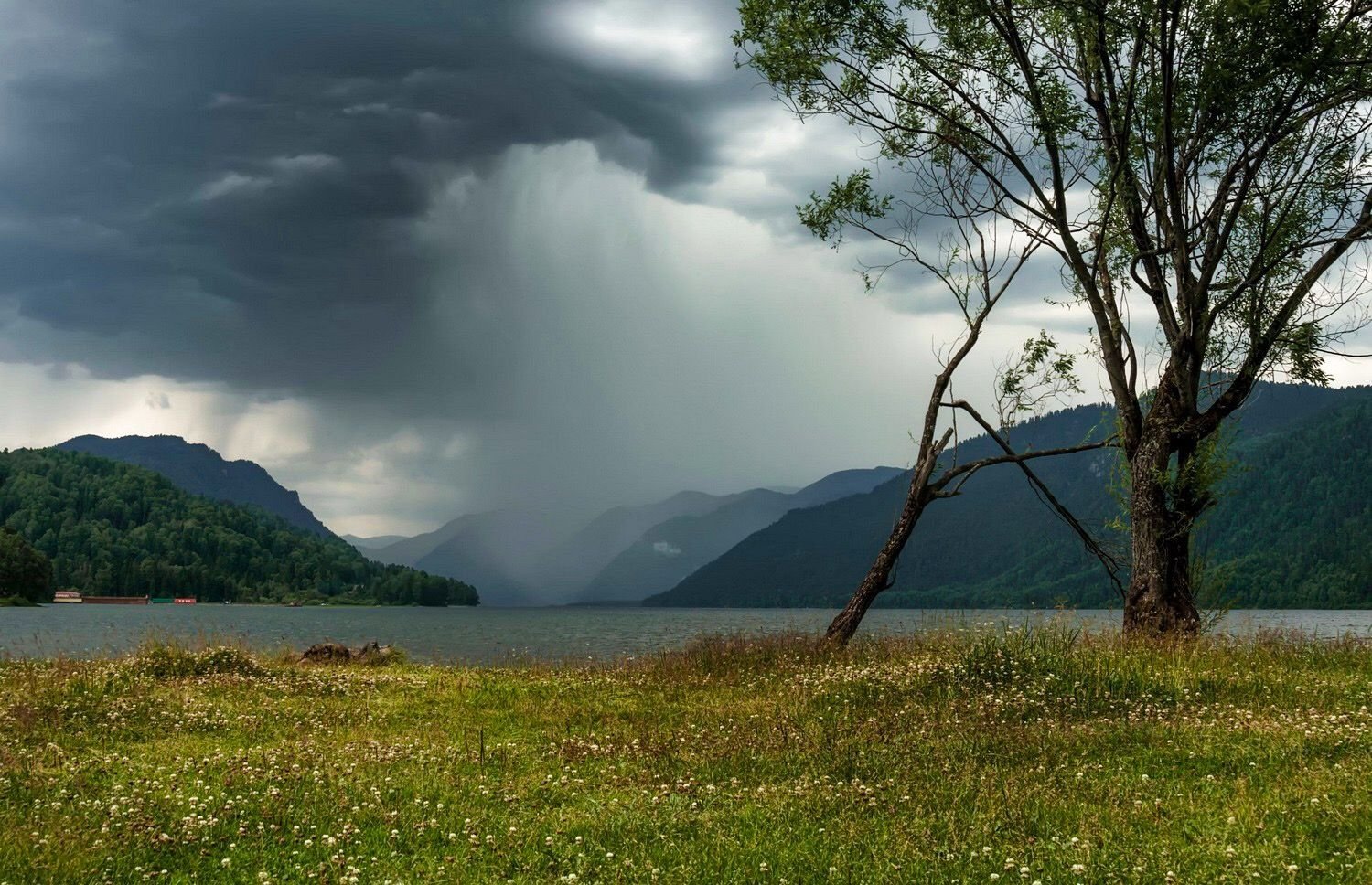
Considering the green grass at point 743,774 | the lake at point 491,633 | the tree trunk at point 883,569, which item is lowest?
the lake at point 491,633

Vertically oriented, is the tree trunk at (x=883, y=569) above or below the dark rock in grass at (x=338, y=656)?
above

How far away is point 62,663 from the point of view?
2283cm

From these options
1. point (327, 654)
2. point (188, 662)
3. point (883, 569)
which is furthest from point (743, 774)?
point (327, 654)

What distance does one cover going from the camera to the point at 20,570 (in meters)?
158

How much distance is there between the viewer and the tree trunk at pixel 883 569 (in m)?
26.0

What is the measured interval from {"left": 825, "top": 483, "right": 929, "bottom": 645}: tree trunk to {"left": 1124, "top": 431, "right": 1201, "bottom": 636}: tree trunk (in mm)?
5357

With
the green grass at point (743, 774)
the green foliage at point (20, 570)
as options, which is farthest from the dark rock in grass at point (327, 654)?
the green foliage at point (20, 570)

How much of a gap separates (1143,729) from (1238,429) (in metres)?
14.5

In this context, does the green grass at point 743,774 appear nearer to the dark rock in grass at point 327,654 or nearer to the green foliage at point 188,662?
the green foliage at point 188,662

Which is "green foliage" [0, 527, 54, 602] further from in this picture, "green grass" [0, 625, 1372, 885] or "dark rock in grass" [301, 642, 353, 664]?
"green grass" [0, 625, 1372, 885]

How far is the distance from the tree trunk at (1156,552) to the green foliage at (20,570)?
181 meters

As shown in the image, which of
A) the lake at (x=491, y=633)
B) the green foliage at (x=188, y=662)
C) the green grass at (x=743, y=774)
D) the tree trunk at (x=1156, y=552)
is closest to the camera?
the green grass at (x=743, y=774)

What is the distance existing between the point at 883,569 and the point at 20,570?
579 feet

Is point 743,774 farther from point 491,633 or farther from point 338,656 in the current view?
point 491,633
